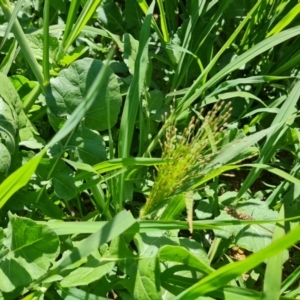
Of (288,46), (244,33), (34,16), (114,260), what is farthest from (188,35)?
(114,260)

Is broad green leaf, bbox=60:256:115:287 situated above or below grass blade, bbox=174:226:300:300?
below

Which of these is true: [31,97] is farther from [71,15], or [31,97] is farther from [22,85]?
[71,15]

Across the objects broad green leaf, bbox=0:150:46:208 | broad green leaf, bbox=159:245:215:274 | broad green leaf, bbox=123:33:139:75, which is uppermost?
broad green leaf, bbox=123:33:139:75

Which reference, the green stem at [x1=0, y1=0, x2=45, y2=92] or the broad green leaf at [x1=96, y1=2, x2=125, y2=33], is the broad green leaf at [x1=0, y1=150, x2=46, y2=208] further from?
the broad green leaf at [x1=96, y1=2, x2=125, y2=33]

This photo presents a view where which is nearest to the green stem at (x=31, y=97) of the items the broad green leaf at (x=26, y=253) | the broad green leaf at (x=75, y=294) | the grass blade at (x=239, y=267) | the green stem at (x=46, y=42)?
the green stem at (x=46, y=42)

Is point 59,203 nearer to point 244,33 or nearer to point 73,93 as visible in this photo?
point 73,93

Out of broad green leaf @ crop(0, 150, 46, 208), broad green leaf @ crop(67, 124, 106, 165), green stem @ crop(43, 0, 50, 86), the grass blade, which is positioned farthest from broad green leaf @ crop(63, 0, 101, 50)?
the grass blade

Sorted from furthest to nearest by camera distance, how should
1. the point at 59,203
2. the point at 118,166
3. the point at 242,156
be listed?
1. the point at 59,203
2. the point at 242,156
3. the point at 118,166

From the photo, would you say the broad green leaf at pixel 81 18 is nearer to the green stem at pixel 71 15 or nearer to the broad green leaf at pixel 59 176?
the green stem at pixel 71 15
